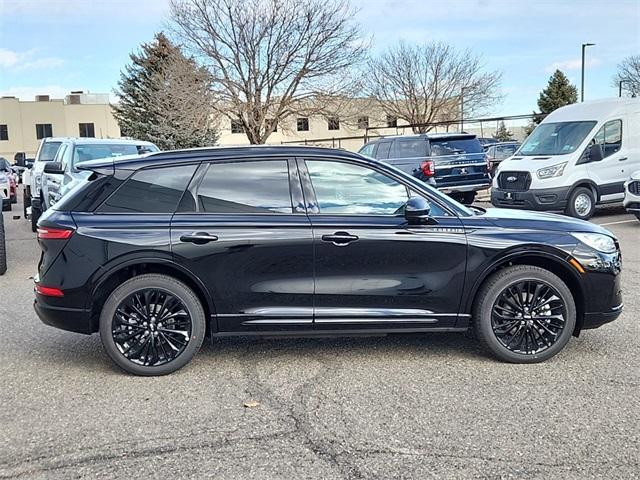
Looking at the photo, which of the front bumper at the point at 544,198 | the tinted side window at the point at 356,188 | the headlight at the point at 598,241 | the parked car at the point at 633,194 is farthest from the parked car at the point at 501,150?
the tinted side window at the point at 356,188

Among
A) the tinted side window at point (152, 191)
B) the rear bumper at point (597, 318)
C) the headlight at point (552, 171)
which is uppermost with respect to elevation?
the tinted side window at point (152, 191)

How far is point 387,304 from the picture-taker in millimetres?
4887

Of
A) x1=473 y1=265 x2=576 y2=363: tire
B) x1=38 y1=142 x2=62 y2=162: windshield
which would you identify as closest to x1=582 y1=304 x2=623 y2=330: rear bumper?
x1=473 y1=265 x2=576 y2=363: tire

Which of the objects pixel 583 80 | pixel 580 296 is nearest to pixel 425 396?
pixel 580 296

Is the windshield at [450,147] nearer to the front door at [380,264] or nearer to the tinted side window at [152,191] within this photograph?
the front door at [380,264]

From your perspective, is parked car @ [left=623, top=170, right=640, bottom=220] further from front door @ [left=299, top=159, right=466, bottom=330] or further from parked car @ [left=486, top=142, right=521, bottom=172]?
parked car @ [left=486, top=142, right=521, bottom=172]

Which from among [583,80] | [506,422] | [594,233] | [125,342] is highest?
[583,80]

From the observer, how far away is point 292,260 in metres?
4.80

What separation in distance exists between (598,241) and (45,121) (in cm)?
6680

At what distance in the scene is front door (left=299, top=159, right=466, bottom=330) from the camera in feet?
15.8

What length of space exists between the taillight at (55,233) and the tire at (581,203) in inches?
427

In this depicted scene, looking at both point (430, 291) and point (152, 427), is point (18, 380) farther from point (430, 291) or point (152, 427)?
point (430, 291)

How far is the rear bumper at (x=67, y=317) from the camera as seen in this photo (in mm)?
4758

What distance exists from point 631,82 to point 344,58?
2767 centimetres
